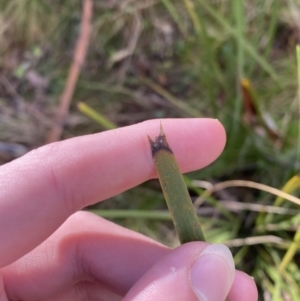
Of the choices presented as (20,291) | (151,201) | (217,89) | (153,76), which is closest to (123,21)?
(153,76)

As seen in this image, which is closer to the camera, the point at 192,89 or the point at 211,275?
the point at 211,275

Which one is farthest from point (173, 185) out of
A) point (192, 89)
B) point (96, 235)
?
point (192, 89)

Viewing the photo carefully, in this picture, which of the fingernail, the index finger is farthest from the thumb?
the index finger

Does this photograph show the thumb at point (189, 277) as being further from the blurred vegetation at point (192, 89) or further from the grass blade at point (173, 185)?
the blurred vegetation at point (192, 89)

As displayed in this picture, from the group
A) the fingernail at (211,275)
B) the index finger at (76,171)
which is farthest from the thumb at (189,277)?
the index finger at (76,171)

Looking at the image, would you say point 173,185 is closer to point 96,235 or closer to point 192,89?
point 96,235

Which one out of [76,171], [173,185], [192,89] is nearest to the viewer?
[173,185]

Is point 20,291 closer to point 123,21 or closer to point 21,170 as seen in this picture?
point 21,170
